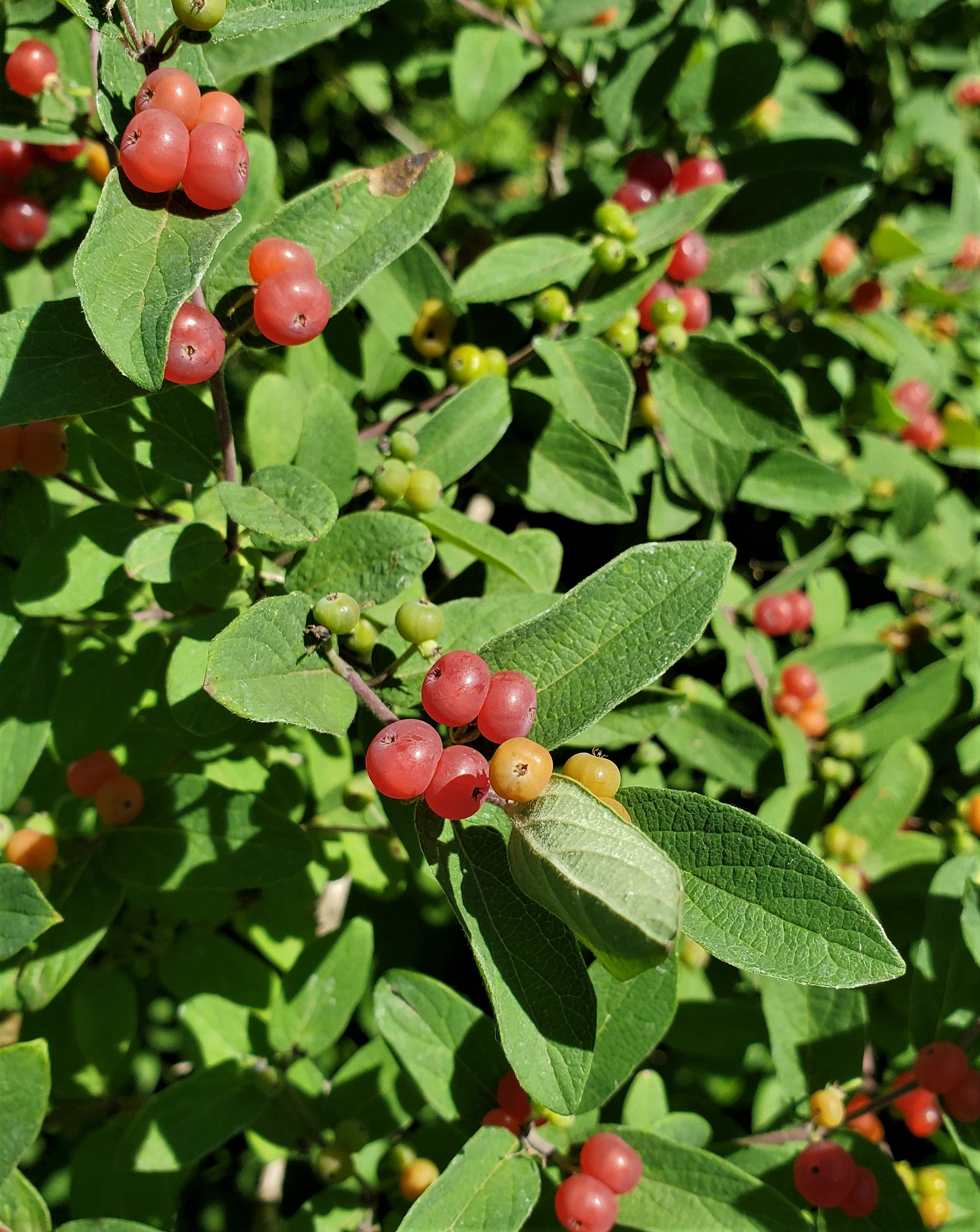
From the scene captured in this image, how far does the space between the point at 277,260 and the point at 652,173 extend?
123 centimetres

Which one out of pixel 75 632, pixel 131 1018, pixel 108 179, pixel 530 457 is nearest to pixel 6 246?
pixel 75 632

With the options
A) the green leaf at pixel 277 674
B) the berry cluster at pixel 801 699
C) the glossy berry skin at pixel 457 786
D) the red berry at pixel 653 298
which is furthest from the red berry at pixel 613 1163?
the red berry at pixel 653 298

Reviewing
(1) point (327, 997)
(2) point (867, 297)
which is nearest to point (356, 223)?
(1) point (327, 997)

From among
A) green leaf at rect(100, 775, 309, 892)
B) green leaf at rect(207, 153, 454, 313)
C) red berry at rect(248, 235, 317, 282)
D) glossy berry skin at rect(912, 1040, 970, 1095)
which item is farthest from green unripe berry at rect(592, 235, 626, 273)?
glossy berry skin at rect(912, 1040, 970, 1095)

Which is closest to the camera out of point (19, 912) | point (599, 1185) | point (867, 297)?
point (19, 912)

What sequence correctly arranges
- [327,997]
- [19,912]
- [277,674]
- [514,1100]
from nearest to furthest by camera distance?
[277,674], [19,912], [514,1100], [327,997]

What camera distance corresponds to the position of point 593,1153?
1.63 meters

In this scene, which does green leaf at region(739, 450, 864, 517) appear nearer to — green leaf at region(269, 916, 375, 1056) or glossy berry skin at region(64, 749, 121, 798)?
green leaf at region(269, 916, 375, 1056)

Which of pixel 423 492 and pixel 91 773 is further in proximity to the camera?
pixel 91 773

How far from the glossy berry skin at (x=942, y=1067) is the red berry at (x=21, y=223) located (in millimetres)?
2500

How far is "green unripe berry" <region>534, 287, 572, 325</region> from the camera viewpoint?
1.94 meters

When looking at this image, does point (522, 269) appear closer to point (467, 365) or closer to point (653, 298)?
point (467, 365)

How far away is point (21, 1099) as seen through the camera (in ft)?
4.92

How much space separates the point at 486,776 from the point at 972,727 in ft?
6.65
